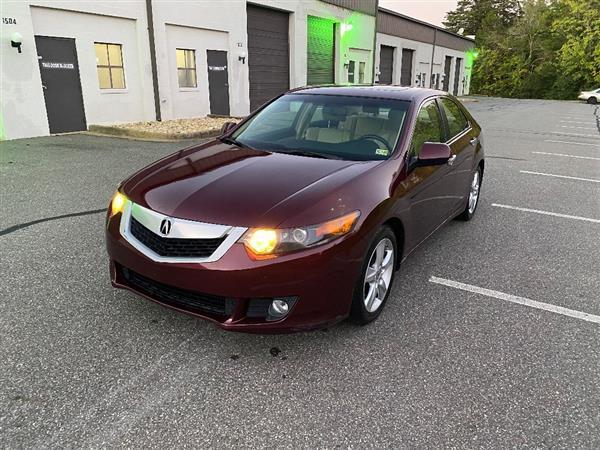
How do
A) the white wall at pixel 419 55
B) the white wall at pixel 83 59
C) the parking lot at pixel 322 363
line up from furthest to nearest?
the white wall at pixel 419 55 → the white wall at pixel 83 59 → the parking lot at pixel 322 363

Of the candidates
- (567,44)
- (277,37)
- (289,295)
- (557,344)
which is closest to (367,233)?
(289,295)

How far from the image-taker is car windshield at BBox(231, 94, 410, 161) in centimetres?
345

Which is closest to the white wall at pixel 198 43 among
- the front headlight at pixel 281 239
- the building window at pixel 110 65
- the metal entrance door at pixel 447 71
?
the building window at pixel 110 65

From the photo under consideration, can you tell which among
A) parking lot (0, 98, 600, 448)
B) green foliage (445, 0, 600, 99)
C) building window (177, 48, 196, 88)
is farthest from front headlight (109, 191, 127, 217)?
green foliage (445, 0, 600, 99)

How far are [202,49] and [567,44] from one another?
50.1 metres

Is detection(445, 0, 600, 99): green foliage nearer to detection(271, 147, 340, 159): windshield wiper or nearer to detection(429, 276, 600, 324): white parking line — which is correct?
detection(429, 276, 600, 324): white parking line

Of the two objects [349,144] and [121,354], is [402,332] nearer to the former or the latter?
[349,144]

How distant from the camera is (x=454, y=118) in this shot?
474 centimetres

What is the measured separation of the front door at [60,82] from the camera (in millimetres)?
11398

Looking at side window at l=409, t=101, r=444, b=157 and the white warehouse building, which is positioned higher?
the white warehouse building

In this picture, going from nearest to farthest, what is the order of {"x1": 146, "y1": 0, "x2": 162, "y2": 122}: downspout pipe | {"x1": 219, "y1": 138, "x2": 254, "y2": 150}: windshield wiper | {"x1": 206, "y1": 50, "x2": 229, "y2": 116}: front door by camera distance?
{"x1": 219, "y1": 138, "x2": 254, "y2": 150}: windshield wiper
{"x1": 146, "y1": 0, "x2": 162, "y2": 122}: downspout pipe
{"x1": 206, "y1": 50, "x2": 229, "y2": 116}: front door

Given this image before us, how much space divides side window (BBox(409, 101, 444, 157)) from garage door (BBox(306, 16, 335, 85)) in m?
17.9

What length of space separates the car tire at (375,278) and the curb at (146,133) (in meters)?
8.90

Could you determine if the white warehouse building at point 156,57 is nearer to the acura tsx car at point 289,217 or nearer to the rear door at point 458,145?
the acura tsx car at point 289,217
